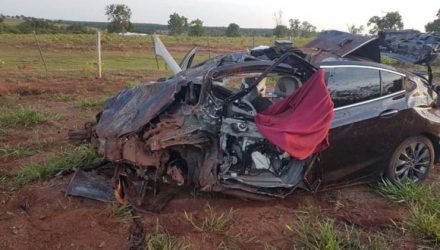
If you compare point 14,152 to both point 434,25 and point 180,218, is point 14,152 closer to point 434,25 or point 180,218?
point 180,218

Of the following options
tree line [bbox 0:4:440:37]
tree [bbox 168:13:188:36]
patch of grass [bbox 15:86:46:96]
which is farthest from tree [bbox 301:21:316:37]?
patch of grass [bbox 15:86:46:96]

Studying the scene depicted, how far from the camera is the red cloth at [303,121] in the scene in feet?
15.2

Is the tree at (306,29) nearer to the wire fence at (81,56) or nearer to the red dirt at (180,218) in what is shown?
the wire fence at (81,56)

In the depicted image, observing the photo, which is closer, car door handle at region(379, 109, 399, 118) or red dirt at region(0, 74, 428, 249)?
red dirt at region(0, 74, 428, 249)

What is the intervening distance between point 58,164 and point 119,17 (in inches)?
2168

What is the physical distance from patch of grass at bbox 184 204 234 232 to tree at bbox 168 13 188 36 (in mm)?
54701

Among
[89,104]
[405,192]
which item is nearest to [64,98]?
[89,104]

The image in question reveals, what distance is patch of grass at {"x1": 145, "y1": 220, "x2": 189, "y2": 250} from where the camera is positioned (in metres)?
4.19

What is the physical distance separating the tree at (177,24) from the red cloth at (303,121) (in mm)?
54620

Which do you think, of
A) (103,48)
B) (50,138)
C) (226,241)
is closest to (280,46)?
(226,241)

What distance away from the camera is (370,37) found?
19.7ft

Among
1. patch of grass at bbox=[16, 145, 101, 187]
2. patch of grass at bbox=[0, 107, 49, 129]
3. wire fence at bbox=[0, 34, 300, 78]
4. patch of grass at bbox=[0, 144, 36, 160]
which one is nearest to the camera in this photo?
patch of grass at bbox=[16, 145, 101, 187]

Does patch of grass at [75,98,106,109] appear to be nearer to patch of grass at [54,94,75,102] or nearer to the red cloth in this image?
patch of grass at [54,94,75,102]

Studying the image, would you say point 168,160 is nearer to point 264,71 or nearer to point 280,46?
point 264,71
